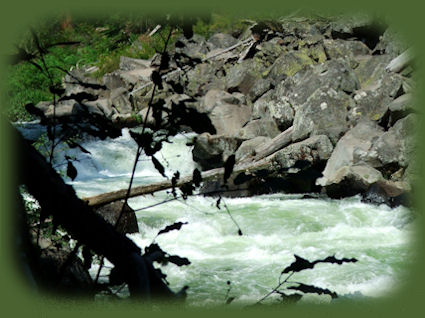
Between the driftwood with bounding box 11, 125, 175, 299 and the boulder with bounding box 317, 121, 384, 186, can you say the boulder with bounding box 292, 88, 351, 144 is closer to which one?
the boulder with bounding box 317, 121, 384, 186

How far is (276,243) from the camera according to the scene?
24.4 ft

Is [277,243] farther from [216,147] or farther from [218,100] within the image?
[218,100]

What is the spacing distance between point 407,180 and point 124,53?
13920 mm

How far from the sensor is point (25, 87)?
18766mm

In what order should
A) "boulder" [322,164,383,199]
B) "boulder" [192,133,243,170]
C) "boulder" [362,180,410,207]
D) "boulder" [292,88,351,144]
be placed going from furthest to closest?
"boulder" [192,133,243,170]
"boulder" [292,88,351,144]
"boulder" [322,164,383,199]
"boulder" [362,180,410,207]

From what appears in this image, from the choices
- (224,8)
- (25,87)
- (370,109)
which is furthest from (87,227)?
(25,87)

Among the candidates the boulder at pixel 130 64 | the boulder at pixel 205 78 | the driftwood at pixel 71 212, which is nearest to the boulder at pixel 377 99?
the boulder at pixel 205 78

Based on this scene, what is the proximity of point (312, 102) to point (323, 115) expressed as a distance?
453 mm

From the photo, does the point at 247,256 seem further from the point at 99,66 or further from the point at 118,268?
the point at 99,66

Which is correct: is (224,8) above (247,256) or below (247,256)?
above

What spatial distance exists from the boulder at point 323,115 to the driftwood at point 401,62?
123cm

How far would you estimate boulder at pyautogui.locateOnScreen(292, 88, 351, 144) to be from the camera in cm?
1120

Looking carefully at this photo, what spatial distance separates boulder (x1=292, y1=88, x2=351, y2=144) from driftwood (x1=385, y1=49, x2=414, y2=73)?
1.23 meters

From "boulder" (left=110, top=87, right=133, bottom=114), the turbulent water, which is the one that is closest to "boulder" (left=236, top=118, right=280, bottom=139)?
the turbulent water
